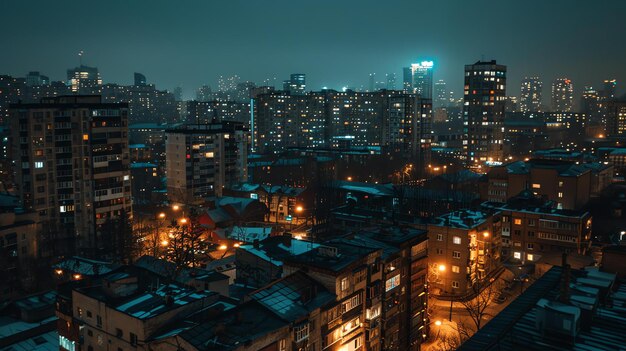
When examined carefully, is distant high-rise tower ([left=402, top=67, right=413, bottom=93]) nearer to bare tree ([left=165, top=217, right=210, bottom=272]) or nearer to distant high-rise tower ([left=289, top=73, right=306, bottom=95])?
distant high-rise tower ([left=289, top=73, right=306, bottom=95])

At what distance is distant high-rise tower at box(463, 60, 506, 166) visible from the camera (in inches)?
2255

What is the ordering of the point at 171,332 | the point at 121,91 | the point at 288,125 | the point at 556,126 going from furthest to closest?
the point at 121,91
the point at 556,126
the point at 288,125
the point at 171,332

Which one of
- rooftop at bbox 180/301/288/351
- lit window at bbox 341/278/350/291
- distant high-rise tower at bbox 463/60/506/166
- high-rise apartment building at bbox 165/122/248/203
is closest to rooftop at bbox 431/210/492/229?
lit window at bbox 341/278/350/291

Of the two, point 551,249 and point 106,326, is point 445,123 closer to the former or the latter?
point 551,249

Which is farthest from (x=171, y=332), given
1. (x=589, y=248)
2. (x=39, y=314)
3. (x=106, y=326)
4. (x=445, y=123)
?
(x=445, y=123)

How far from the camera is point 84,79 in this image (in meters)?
124

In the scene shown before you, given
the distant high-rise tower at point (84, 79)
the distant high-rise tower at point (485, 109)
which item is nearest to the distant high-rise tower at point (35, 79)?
the distant high-rise tower at point (84, 79)

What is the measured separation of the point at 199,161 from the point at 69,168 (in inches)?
453

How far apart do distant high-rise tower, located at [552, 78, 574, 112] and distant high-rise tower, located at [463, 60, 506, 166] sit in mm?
121087

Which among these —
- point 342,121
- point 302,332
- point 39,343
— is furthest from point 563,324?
point 342,121

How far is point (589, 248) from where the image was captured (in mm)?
26078

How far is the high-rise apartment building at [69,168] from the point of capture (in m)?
28.2

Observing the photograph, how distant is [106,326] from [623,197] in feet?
112

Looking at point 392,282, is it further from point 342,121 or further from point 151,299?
point 342,121
